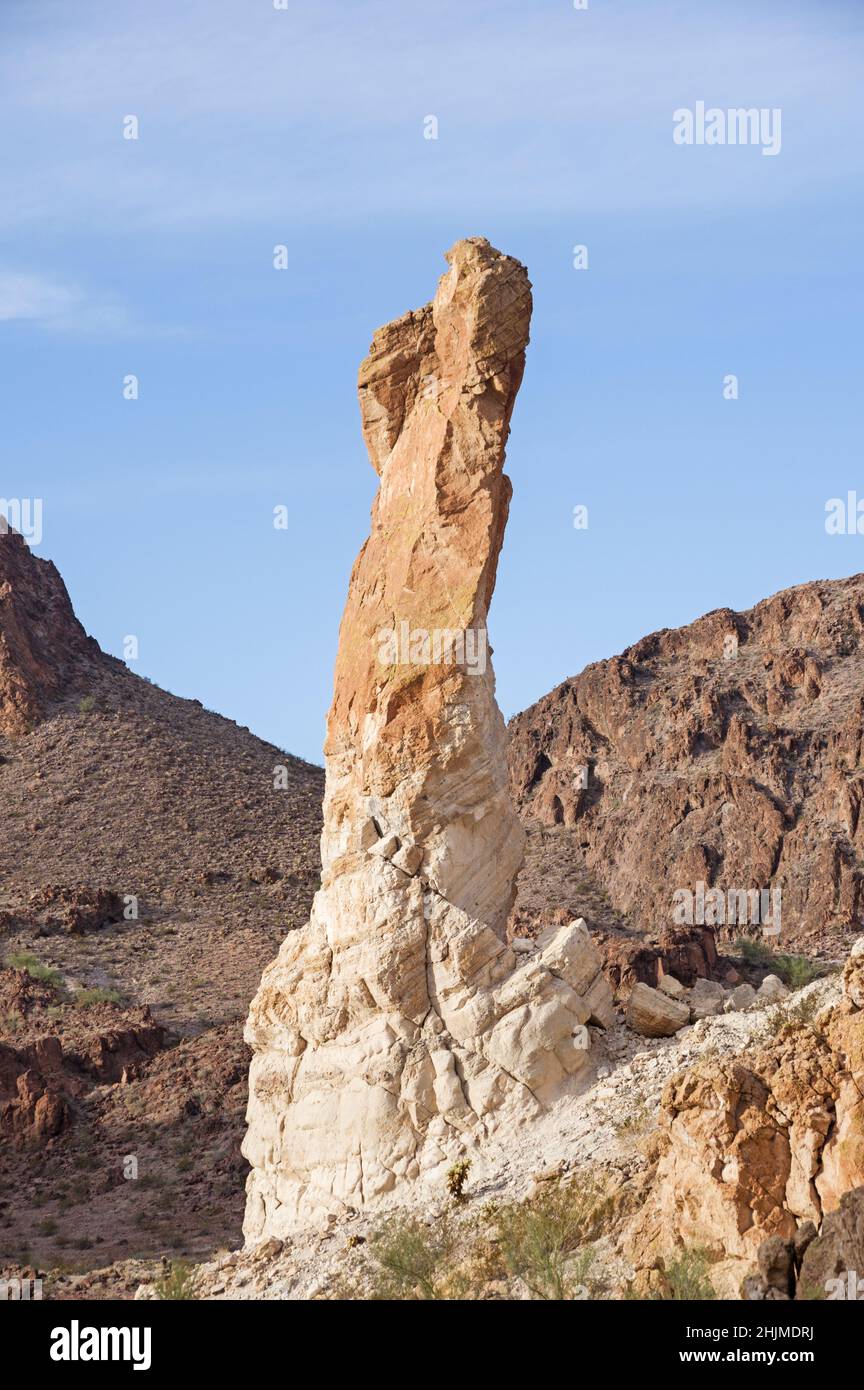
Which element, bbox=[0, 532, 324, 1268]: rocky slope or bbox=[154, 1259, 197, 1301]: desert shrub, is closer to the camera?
bbox=[154, 1259, 197, 1301]: desert shrub

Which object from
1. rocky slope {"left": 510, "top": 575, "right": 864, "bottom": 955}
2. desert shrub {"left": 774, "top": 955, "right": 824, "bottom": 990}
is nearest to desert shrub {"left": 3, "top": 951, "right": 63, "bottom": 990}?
desert shrub {"left": 774, "top": 955, "right": 824, "bottom": 990}

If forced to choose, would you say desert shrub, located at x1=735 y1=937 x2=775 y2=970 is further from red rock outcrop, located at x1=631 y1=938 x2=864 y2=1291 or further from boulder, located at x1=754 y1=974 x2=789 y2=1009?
red rock outcrop, located at x1=631 y1=938 x2=864 y2=1291

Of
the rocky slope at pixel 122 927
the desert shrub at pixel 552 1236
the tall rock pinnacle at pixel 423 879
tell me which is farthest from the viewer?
the rocky slope at pixel 122 927

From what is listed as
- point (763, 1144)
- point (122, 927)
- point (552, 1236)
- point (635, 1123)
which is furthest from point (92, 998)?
point (763, 1144)

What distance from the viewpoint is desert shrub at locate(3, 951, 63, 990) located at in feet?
205

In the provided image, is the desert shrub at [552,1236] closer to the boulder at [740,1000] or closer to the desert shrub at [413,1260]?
the desert shrub at [413,1260]

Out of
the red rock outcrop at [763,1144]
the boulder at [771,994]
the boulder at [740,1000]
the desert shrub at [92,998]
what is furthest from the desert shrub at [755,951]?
the red rock outcrop at [763,1144]

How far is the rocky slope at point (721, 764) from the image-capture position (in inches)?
2847

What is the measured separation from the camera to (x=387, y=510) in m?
30.2

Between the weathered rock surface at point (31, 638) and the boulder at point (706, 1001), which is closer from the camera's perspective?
the boulder at point (706, 1001)

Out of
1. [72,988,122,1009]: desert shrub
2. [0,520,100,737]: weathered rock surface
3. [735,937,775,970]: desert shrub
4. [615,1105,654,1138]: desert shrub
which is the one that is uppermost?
[0,520,100,737]: weathered rock surface

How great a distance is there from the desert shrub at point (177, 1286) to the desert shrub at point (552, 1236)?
3.57m

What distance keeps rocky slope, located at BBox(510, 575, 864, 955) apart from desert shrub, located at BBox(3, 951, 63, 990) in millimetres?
19499

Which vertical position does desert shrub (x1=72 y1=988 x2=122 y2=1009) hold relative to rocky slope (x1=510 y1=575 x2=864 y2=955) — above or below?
below
